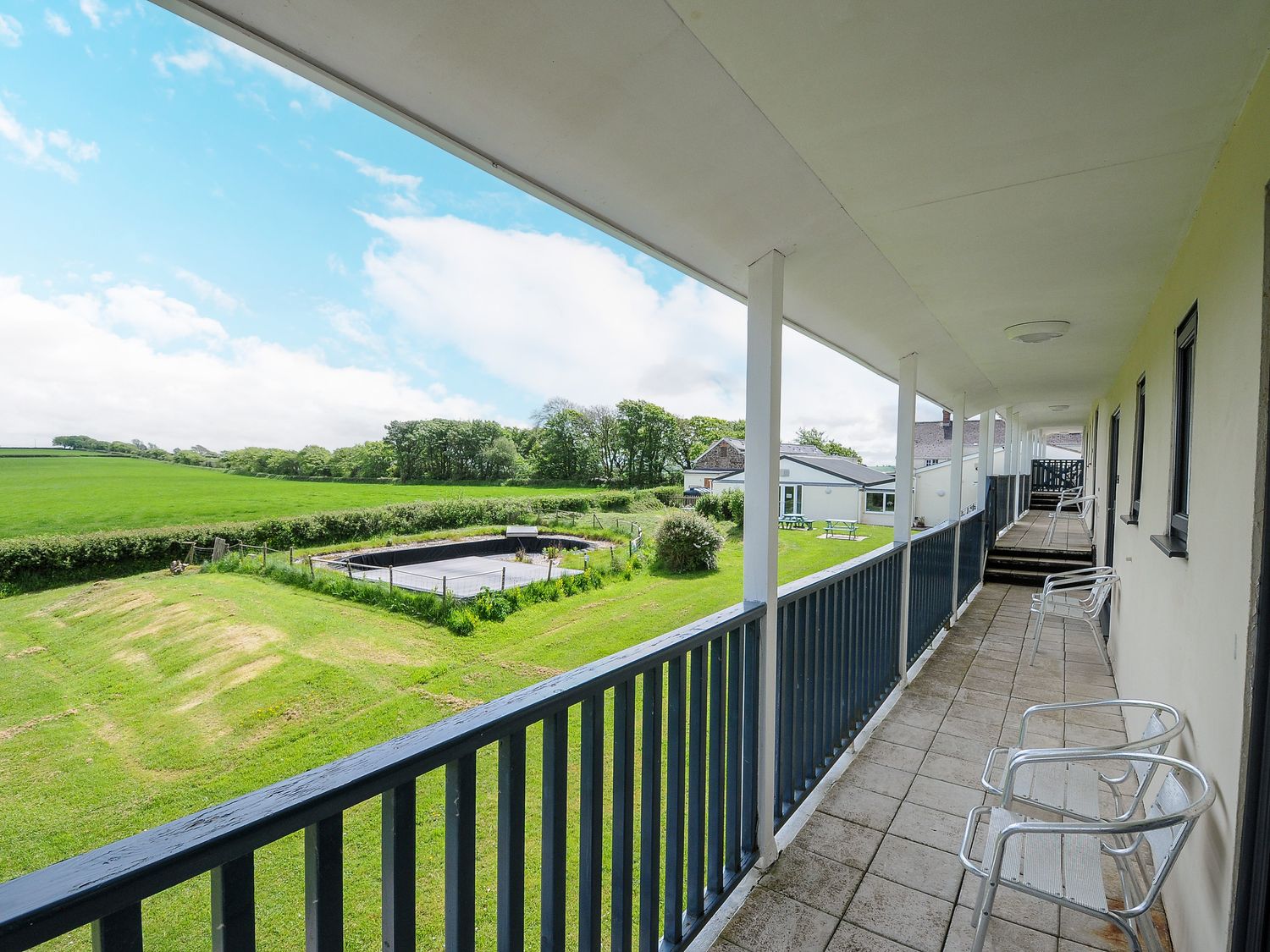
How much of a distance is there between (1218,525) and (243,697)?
13403mm

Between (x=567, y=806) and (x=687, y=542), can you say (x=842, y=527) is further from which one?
(x=567, y=806)

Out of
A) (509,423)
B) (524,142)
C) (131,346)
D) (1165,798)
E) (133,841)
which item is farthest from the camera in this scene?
(509,423)

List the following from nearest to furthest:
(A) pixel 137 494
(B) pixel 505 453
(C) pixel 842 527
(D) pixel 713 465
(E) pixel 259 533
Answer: (A) pixel 137 494 < (E) pixel 259 533 < (B) pixel 505 453 < (D) pixel 713 465 < (C) pixel 842 527

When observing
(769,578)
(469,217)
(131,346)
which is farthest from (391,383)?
(769,578)

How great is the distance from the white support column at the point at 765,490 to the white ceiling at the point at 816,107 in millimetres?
Answer: 183

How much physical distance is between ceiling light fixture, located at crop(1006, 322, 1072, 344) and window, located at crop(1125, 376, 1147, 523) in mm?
468

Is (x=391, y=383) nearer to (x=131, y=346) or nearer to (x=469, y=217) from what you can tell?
(x=469, y=217)

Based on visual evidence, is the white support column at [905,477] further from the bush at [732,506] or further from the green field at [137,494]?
the bush at [732,506]

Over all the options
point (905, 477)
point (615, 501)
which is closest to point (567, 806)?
point (905, 477)

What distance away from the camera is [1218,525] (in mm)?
1397

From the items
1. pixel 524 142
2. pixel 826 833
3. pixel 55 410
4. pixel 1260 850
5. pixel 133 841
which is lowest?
pixel 826 833

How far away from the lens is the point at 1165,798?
4.90 feet

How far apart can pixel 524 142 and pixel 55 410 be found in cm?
610

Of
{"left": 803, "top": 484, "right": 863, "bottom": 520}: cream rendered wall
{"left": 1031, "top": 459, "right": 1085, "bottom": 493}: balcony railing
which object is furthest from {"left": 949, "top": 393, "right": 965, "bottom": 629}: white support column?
{"left": 803, "top": 484, "right": 863, "bottom": 520}: cream rendered wall
